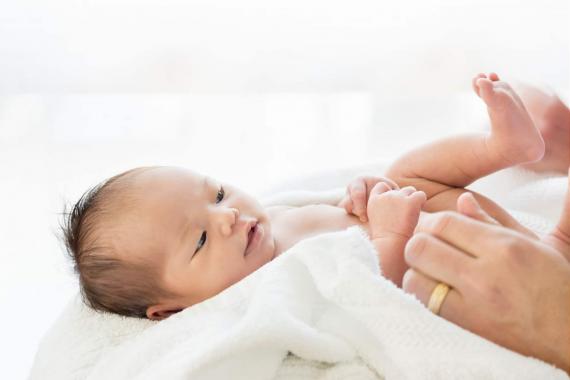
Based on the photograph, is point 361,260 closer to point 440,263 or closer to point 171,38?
point 440,263

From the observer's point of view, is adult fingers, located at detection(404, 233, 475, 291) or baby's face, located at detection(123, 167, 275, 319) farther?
baby's face, located at detection(123, 167, 275, 319)

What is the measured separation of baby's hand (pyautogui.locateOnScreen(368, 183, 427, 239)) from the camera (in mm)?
1000

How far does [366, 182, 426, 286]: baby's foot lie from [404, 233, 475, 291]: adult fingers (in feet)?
0.55

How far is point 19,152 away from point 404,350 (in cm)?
141

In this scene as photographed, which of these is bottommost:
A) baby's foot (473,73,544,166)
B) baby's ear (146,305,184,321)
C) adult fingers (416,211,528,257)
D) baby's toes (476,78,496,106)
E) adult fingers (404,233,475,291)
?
baby's ear (146,305,184,321)

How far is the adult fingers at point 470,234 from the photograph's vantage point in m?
0.77

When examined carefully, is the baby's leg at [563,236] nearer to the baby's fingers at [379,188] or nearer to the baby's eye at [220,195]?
the baby's fingers at [379,188]

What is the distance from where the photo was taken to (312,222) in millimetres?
1230

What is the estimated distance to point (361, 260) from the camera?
85 cm

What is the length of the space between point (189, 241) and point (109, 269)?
13 centimetres

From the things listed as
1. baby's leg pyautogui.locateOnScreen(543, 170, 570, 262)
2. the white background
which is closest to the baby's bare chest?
baby's leg pyautogui.locateOnScreen(543, 170, 570, 262)

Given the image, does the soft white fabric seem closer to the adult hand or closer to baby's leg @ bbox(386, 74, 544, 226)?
the adult hand

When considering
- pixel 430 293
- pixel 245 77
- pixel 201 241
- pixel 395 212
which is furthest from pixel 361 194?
pixel 245 77

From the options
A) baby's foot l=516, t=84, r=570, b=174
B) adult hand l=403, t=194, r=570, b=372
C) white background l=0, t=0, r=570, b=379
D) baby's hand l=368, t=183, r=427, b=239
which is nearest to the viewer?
adult hand l=403, t=194, r=570, b=372
